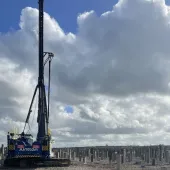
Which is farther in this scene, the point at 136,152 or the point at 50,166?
the point at 136,152

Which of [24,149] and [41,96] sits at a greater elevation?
[41,96]

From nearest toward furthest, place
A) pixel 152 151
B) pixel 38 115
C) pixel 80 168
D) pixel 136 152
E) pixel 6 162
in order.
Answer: pixel 80 168 → pixel 6 162 → pixel 38 115 → pixel 152 151 → pixel 136 152

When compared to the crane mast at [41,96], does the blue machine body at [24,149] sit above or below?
below

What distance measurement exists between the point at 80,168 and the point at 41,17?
1388 cm

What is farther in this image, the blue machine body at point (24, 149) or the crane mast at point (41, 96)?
the crane mast at point (41, 96)

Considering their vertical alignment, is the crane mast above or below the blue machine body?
above

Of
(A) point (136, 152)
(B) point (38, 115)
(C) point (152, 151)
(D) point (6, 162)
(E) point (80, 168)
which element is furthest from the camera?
(A) point (136, 152)

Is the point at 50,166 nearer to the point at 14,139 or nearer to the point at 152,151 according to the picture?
the point at 14,139

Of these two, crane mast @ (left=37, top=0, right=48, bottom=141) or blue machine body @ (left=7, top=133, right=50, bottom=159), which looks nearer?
blue machine body @ (left=7, top=133, right=50, bottom=159)

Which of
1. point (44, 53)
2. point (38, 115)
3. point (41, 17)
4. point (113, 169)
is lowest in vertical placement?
point (113, 169)

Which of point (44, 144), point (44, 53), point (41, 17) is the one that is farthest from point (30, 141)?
point (41, 17)

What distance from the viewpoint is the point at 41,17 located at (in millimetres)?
42594

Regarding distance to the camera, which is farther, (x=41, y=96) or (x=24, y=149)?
(x=41, y=96)

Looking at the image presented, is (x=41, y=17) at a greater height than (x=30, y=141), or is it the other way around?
(x=41, y=17)
